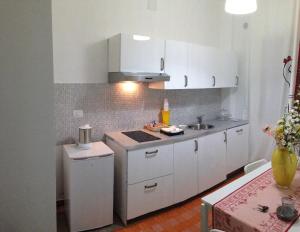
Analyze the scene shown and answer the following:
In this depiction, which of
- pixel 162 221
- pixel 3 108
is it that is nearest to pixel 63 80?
pixel 3 108

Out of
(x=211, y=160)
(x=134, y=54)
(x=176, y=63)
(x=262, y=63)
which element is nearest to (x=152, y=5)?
(x=176, y=63)

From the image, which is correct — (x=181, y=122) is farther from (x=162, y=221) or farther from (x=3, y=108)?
(x=3, y=108)

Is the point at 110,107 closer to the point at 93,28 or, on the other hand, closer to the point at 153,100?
the point at 153,100

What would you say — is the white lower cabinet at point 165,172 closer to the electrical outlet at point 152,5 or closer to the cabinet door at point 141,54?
the cabinet door at point 141,54

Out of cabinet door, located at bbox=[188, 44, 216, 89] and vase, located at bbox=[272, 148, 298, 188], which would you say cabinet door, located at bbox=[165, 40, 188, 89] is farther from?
vase, located at bbox=[272, 148, 298, 188]

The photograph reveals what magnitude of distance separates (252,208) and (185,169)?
1.37m

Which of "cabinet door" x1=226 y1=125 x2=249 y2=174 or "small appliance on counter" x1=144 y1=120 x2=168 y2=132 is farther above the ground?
"small appliance on counter" x1=144 y1=120 x2=168 y2=132

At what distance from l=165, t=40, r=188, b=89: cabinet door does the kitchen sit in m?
0.01

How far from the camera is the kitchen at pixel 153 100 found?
7.52 feet

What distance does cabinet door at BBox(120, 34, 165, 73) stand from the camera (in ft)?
7.87

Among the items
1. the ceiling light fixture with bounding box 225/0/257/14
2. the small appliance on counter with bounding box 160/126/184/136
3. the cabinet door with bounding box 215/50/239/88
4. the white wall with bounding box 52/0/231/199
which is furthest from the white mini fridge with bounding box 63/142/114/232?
the cabinet door with bounding box 215/50/239/88

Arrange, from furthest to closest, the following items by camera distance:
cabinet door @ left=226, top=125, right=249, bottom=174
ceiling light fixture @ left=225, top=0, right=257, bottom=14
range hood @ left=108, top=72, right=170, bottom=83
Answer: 1. cabinet door @ left=226, top=125, right=249, bottom=174
2. range hood @ left=108, top=72, right=170, bottom=83
3. ceiling light fixture @ left=225, top=0, right=257, bottom=14

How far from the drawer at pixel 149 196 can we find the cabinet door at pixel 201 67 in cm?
127

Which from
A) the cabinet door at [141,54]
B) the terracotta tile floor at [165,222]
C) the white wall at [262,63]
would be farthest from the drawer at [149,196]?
the white wall at [262,63]
